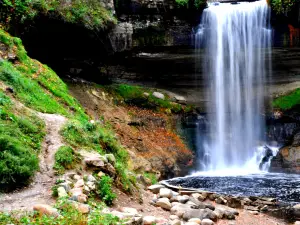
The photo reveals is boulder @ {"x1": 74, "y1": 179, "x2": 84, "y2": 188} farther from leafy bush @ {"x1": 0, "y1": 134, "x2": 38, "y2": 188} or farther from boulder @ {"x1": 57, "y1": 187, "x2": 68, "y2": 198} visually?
leafy bush @ {"x1": 0, "y1": 134, "x2": 38, "y2": 188}

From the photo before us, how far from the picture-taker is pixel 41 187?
263 inches

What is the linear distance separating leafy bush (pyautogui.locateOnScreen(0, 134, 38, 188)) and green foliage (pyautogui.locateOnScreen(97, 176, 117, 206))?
50.6 inches

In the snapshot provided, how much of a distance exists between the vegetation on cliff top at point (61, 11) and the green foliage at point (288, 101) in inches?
427

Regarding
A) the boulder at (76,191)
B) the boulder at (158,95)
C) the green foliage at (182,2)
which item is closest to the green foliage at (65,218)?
the boulder at (76,191)

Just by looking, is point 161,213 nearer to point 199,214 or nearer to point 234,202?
point 199,214

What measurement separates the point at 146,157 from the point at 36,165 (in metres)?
10.4

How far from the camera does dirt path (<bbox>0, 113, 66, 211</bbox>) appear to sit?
588 cm

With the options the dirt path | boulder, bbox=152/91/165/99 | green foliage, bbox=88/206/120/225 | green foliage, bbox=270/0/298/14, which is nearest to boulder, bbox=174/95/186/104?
boulder, bbox=152/91/165/99

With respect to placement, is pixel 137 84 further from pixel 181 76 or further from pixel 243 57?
pixel 243 57

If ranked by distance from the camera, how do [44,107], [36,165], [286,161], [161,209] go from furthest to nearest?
1. [286,161]
2. [44,107]
3. [161,209]
4. [36,165]

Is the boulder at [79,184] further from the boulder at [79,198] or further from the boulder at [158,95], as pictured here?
the boulder at [158,95]

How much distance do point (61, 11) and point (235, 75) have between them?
10681mm

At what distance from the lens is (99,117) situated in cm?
1803

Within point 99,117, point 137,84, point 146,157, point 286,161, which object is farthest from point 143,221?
point 137,84
